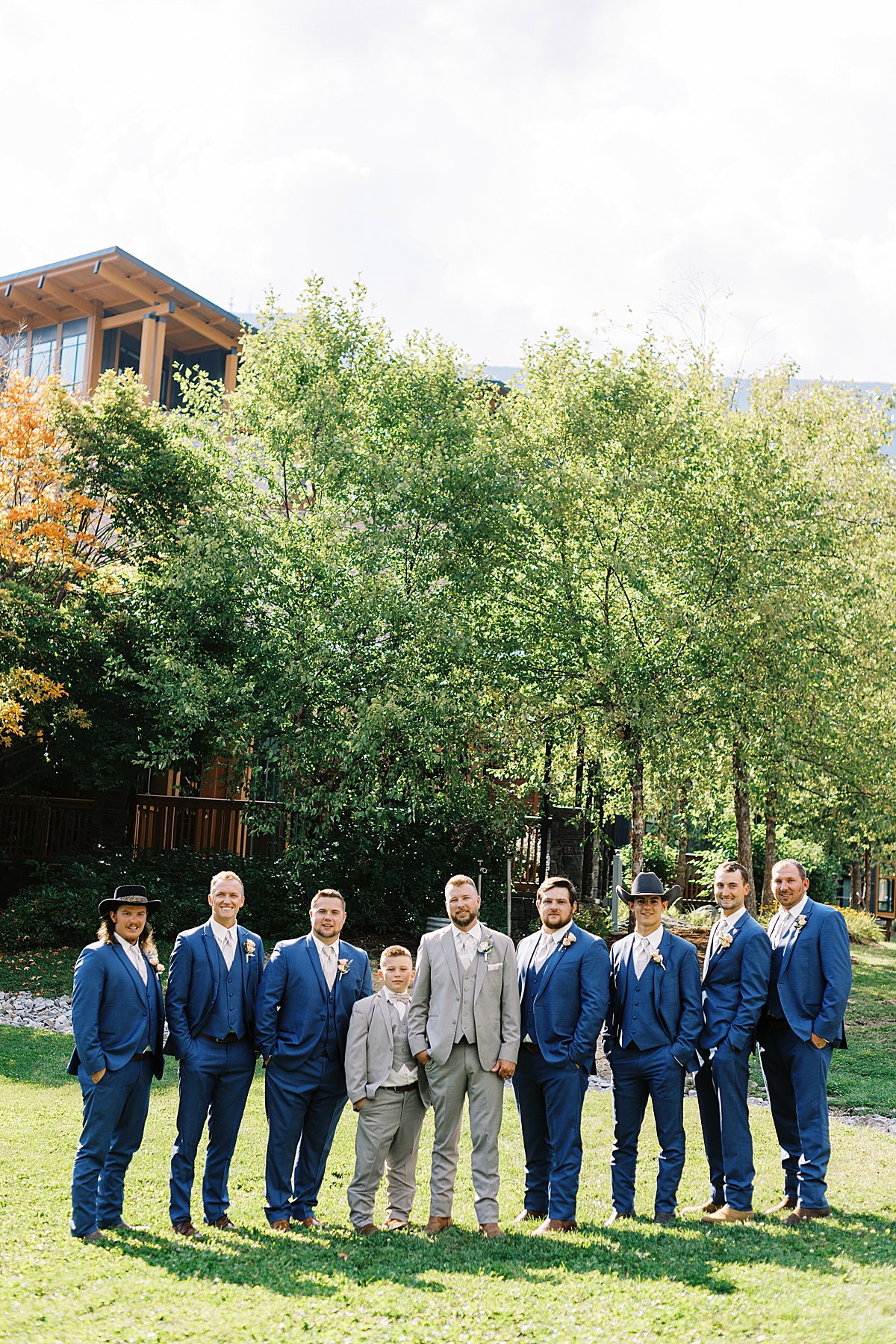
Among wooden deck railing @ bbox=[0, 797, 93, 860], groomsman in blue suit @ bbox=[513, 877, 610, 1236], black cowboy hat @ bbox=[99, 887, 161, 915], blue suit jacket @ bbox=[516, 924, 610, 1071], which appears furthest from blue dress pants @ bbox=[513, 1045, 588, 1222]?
wooden deck railing @ bbox=[0, 797, 93, 860]

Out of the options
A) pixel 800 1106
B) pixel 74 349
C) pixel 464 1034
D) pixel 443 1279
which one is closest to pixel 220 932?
pixel 464 1034

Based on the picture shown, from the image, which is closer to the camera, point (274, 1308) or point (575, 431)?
point (274, 1308)

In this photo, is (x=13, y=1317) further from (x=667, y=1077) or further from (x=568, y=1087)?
(x=667, y=1077)

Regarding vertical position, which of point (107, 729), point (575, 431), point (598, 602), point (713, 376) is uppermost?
point (713, 376)

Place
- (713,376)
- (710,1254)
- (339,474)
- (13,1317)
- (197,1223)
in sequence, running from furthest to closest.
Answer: (713,376), (339,474), (197,1223), (710,1254), (13,1317)

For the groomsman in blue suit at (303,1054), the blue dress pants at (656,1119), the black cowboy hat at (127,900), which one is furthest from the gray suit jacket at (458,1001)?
the black cowboy hat at (127,900)

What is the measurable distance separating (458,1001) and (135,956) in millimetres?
1930

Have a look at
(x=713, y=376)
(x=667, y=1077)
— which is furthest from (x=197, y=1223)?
(x=713, y=376)

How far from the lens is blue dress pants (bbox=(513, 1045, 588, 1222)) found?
6.45 m

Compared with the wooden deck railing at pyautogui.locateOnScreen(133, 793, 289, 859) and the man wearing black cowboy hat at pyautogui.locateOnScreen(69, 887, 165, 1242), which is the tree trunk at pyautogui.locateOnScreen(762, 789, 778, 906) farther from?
the man wearing black cowboy hat at pyautogui.locateOnScreen(69, 887, 165, 1242)

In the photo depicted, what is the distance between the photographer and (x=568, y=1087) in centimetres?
660

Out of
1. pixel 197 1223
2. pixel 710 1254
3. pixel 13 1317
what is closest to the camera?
pixel 13 1317

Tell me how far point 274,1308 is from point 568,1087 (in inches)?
85.9

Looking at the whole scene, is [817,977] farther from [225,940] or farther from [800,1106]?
[225,940]
